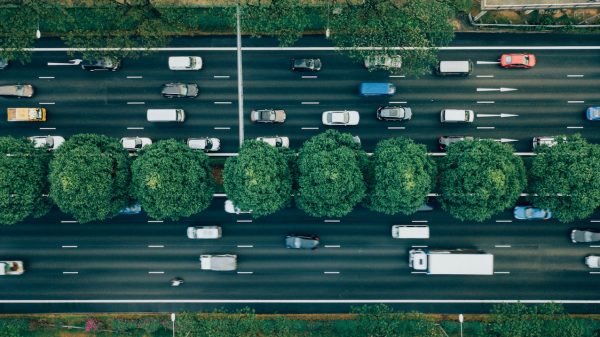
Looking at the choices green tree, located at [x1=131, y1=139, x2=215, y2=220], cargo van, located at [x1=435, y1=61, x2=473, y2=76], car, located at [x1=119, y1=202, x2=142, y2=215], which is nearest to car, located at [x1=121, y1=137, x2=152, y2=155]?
green tree, located at [x1=131, y1=139, x2=215, y2=220]

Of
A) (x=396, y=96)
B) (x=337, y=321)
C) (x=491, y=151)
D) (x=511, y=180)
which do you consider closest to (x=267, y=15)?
(x=396, y=96)

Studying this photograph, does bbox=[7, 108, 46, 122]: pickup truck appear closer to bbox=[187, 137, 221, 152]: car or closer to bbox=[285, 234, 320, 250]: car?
bbox=[187, 137, 221, 152]: car

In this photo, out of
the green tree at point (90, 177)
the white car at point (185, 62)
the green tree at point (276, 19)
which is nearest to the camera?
the green tree at point (90, 177)

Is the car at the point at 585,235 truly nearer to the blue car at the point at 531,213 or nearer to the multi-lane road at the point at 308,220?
the multi-lane road at the point at 308,220

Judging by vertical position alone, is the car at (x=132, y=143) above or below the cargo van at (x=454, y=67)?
below

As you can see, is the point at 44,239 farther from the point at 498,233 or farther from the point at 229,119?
the point at 498,233

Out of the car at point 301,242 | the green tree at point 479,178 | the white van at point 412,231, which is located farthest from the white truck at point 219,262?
the green tree at point 479,178
